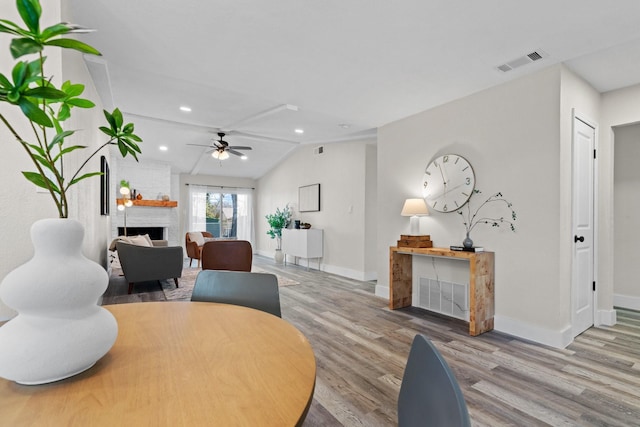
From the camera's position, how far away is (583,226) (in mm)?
3105

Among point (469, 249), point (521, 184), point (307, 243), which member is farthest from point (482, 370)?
point (307, 243)

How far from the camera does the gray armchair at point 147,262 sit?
432cm

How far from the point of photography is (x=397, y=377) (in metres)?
2.19

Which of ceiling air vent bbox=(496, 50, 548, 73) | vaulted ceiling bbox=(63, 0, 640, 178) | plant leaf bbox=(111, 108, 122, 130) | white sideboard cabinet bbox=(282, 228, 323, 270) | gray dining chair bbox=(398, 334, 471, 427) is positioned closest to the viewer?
gray dining chair bbox=(398, 334, 471, 427)

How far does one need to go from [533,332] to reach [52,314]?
11.2 feet

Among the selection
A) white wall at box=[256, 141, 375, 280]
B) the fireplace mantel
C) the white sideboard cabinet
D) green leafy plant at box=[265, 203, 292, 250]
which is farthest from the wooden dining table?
the fireplace mantel

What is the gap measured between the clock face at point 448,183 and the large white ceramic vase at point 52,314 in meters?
3.41

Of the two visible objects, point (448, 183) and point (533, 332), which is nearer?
point (533, 332)

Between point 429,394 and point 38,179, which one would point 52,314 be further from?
point 429,394

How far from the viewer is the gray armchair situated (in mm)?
4324

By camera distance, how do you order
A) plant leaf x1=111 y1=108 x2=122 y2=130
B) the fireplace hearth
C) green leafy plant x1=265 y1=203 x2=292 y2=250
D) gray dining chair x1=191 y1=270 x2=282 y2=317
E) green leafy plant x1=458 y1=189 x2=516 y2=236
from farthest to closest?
1. green leafy plant x1=265 y1=203 x2=292 y2=250
2. the fireplace hearth
3. green leafy plant x1=458 y1=189 x2=516 y2=236
4. gray dining chair x1=191 y1=270 x2=282 y2=317
5. plant leaf x1=111 y1=108 x2=122 y2=130

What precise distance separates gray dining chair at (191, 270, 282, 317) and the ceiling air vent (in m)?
2.74

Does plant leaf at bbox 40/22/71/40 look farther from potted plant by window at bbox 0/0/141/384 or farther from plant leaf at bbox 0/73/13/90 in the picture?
plant leaf at bbox 0/73/13/90

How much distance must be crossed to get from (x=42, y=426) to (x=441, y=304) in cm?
372
